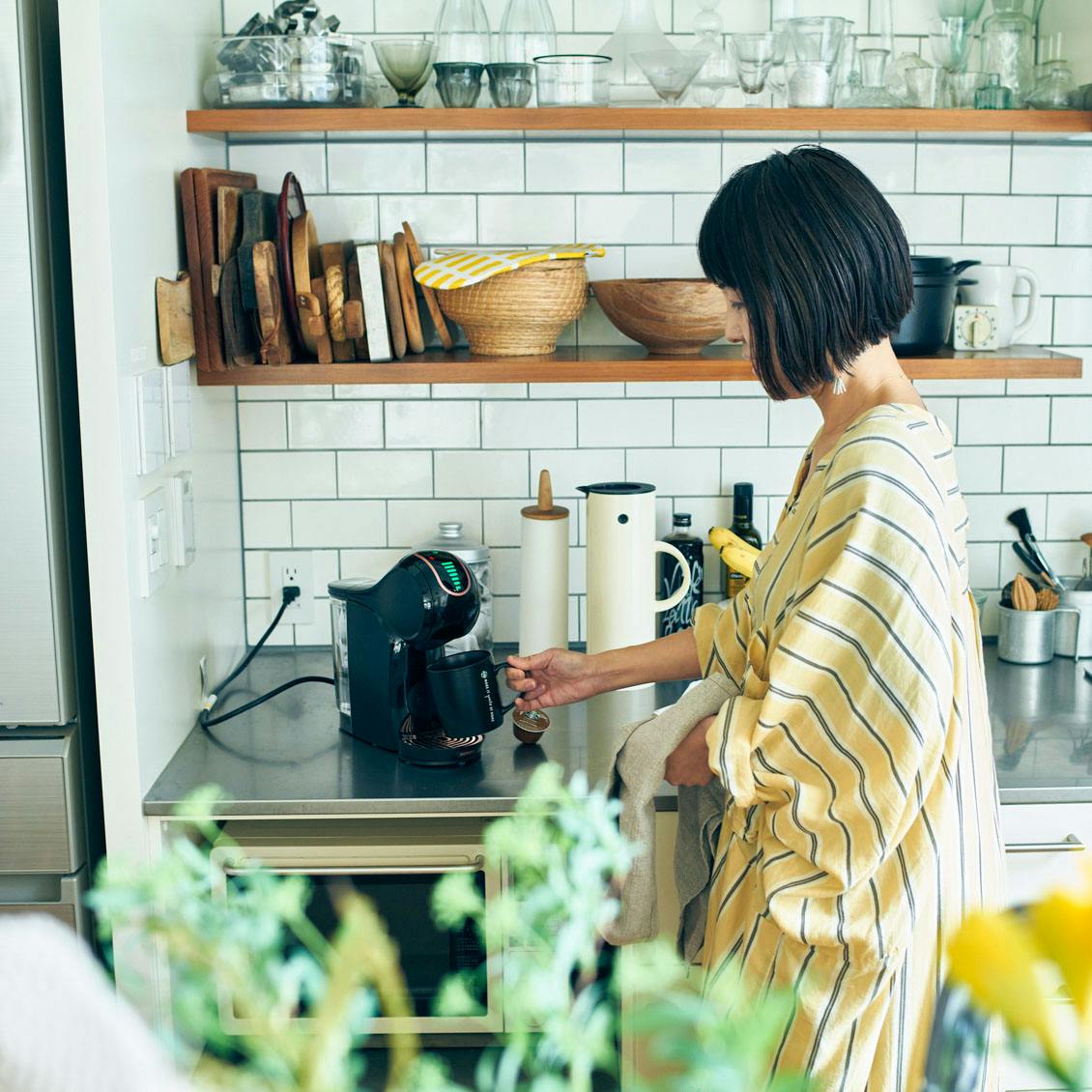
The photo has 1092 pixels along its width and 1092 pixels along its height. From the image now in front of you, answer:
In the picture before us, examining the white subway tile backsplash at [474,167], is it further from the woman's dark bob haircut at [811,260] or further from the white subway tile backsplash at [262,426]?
the woman's dark bob haircut at [811,260]

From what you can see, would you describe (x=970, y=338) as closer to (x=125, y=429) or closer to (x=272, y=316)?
(x=272, y=316)

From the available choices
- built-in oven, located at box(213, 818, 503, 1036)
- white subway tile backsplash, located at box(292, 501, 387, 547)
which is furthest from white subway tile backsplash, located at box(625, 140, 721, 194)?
built-in oven, located at box(213, 818, 503, 1036)

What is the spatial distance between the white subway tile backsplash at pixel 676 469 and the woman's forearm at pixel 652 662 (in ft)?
2.19

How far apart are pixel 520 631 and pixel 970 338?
3.06 feet

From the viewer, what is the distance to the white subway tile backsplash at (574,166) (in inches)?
96.0


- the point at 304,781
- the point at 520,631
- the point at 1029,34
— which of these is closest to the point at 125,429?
the point at 304,781

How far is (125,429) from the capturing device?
1.76 metres

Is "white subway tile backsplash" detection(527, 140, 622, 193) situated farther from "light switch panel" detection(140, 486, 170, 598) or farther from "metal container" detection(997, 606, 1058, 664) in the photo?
"metal container" detection(997, 606, 1058, 664)

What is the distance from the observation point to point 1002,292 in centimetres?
236

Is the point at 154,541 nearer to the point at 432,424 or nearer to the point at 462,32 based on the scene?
the point at 432,424

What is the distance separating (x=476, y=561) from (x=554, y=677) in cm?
53

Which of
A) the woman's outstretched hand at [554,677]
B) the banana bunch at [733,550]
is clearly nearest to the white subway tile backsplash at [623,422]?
the banana bunch at [733,550]

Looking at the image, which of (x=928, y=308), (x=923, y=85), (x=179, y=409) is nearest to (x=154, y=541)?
(x=179, y=409)

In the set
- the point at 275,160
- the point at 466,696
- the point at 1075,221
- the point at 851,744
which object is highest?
the point at 275,160
